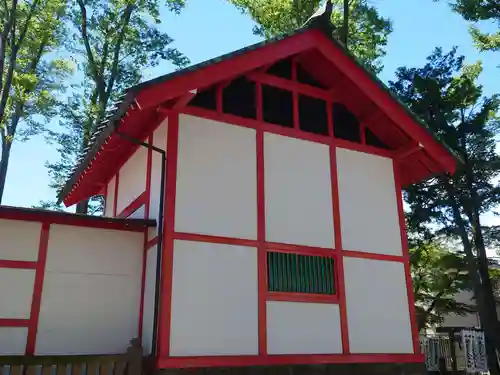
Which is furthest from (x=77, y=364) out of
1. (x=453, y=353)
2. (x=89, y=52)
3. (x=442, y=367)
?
(x=89, y=52)

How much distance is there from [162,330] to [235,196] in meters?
2.16

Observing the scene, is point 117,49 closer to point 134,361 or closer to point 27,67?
point 27,67

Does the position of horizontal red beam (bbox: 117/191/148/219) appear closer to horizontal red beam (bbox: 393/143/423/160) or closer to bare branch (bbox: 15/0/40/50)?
horizontal red beam (bbox: 393/143/423/160)

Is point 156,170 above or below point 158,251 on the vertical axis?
above

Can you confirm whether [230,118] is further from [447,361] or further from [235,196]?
[447,361]

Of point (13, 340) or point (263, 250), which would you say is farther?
point (263, 250)

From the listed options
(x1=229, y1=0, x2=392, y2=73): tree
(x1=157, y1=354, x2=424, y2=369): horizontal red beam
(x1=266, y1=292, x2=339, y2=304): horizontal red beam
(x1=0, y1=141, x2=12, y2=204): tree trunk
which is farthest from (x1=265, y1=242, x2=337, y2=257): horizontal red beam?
(x1=0, y1=141, x2=12, y2=204): tree trunk

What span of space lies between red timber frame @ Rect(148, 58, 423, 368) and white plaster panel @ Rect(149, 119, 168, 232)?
0.81ft

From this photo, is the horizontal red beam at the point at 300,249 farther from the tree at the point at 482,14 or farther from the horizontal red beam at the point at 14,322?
the tree at the point at 482,14

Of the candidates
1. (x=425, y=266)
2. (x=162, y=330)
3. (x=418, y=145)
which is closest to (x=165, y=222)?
(x=162, y=330)

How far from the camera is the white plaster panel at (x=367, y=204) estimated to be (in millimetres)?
7742

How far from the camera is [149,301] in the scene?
643 cm

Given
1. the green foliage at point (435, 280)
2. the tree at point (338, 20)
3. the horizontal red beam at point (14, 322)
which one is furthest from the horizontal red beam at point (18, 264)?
the green foliage at point (435, 280)

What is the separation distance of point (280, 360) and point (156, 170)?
3253 millimetres
